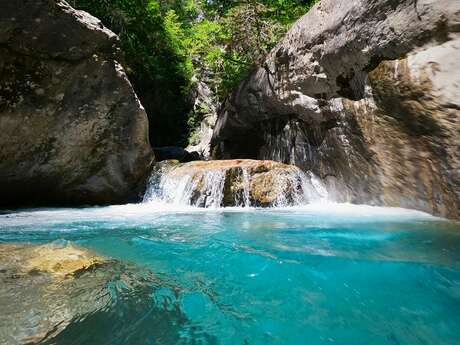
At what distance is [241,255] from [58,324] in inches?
69.0

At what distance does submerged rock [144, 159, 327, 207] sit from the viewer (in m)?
7.98

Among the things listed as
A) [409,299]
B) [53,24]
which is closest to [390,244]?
[409,299]

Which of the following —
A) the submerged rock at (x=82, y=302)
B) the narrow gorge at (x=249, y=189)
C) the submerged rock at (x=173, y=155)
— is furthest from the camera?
the submerged rock at (x=173, y=155)

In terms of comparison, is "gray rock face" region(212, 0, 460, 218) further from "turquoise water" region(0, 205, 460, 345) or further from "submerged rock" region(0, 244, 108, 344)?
"submerged rock" region(0, 244, 108, 344)

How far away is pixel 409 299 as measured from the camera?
233 centimetres

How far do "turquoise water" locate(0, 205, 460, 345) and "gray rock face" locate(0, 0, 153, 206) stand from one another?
10.6 feet

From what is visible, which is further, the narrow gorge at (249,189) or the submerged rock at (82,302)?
the narrow gorge at (249,189)

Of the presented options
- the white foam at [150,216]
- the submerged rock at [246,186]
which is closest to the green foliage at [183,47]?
the submerged rock at [246,186]

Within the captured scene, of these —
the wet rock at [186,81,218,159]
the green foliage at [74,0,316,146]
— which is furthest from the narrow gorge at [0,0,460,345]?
the wet rock at [186,81,218,159]

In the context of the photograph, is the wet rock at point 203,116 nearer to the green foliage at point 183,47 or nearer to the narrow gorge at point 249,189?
the green foliage at point 183,47

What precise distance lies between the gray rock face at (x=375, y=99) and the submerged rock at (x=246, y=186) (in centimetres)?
68

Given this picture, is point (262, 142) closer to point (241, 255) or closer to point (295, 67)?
point (295, 67)

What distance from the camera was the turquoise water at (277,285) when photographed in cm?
192

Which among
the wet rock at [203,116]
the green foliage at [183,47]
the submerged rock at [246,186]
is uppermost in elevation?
the green foliage at [183,47]
